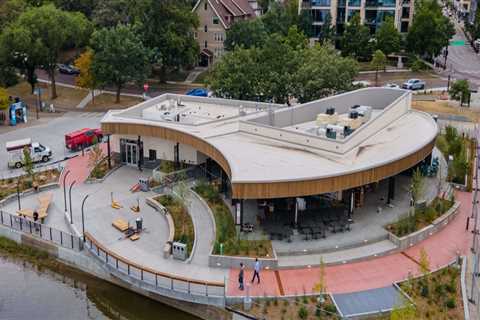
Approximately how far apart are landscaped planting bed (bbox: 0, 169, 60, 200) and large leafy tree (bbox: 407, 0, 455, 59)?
6146 cm

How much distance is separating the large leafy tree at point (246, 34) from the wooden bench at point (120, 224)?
50870mm

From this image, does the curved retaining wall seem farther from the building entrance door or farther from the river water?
the building entrance door

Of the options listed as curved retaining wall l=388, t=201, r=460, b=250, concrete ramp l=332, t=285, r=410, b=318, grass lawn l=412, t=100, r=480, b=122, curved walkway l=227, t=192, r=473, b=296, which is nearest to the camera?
concrete ramp l=332, t=285, r=410, b=318

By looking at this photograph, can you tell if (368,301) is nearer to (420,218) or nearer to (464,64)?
(420,218)

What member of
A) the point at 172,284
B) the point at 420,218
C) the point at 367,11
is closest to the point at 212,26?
the point at 367,11

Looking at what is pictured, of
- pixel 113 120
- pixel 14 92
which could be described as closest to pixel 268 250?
pixel 113 120

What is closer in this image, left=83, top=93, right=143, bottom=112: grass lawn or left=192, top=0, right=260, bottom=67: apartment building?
left=83, top=93, right=143, bottom=112: grass lawn

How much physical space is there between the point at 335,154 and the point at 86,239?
15055 mm

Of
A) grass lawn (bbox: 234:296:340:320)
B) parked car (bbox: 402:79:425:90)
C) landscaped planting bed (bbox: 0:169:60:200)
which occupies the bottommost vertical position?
grass lawn (bbox: 234:296:340:320)

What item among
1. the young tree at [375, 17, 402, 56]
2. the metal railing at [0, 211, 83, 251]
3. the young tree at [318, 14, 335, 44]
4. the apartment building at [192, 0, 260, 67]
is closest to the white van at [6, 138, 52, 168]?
the metal railing at [0, 211, 83, 251]

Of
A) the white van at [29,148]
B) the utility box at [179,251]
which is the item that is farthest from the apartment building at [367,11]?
the utility box at [179,251]

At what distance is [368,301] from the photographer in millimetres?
27891

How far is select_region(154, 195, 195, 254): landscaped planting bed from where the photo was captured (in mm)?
33562

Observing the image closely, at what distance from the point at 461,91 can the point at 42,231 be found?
155ft
